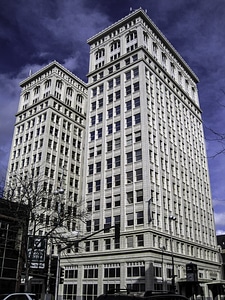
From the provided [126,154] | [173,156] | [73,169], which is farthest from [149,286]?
[73,169]

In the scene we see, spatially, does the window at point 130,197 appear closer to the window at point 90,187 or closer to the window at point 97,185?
the window at point 97,185

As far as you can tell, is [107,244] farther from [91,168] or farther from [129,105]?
[129,105]

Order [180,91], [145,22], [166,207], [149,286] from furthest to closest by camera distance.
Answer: [180,91] → [145,22] → [166,207] → [149,286]

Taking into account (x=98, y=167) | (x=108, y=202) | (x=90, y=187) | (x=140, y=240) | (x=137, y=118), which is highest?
(x=137, y=118)

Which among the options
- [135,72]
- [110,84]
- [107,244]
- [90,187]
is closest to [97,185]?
[90,187]

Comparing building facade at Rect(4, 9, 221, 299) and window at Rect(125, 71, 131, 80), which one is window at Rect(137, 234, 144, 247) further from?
window at Rect(125, 71, 131, 80)

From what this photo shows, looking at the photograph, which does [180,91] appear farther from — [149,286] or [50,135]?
[149,286]

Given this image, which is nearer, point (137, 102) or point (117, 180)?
point (117, 180)

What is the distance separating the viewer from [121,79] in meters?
63.5

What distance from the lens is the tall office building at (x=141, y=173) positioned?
46.7 meters

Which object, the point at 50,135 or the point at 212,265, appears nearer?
the point at 212,265

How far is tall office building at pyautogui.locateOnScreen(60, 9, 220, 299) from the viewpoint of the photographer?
153 feet

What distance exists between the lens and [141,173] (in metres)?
50.5

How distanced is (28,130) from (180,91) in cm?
3877
